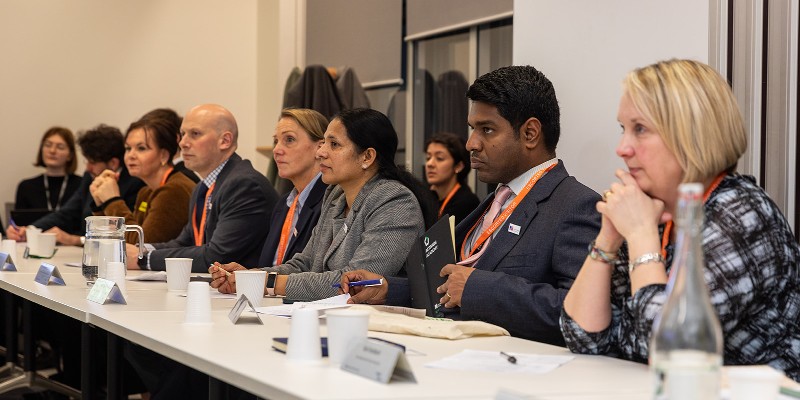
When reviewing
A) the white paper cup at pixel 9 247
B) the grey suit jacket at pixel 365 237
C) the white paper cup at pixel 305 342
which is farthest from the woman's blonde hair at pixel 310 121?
the white paper cup at pixel 305 342

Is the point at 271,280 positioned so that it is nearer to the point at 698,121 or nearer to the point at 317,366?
the point at 317,366

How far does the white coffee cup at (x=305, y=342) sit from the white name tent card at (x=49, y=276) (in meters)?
1.82

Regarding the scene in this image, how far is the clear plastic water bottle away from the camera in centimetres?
122

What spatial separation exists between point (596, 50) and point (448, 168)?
2.99 metres

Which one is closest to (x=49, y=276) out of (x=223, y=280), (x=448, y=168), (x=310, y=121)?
(x=223, y=280)

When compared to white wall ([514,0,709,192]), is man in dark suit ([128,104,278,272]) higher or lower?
lower

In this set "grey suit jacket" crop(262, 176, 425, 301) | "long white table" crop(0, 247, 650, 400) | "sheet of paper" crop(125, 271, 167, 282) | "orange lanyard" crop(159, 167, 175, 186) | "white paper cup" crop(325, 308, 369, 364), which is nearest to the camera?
"long white table" crop(0, 247, 650, 400)

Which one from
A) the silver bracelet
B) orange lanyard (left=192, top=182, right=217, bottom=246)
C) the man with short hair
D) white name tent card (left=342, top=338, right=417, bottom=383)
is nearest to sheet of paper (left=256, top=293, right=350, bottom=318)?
white name tent card (left=342, top=338, right=417, bottom=383)

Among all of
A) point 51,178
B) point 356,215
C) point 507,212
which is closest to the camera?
point 507,212

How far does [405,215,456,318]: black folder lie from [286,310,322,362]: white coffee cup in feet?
2.77

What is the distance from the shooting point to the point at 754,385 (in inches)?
52.8

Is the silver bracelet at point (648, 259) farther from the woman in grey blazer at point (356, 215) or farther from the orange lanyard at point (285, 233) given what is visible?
the orange lanyard at point (285, 233)

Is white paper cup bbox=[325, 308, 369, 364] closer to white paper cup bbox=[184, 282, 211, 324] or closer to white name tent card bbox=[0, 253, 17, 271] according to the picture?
white paper cup bbox=[184, 282, 211, 324]

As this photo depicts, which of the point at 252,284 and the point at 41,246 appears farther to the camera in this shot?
the point at 41,246
